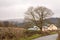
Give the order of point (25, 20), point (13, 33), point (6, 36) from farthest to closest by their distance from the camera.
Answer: point (25, 20) → point (13, 33) → point (6, 36)

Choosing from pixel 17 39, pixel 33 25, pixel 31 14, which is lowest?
pixel 33 25

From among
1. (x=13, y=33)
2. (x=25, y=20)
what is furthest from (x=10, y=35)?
(x=25, y=20)

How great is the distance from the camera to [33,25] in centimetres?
6606

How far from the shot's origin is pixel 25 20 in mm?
63812

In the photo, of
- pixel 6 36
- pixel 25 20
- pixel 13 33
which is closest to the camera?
pixel 6 36

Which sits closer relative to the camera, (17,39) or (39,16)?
(17,39)

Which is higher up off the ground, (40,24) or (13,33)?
(13,33)

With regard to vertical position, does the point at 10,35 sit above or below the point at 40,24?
above

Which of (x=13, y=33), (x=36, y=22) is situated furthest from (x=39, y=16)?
(x=13, y=33)

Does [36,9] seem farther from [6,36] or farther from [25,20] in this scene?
[6,36]

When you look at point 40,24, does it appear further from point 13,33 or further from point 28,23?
point 13,33

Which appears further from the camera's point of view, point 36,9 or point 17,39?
point 36,9

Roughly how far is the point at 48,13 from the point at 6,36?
4155 cm

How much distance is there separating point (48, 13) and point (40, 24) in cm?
461
